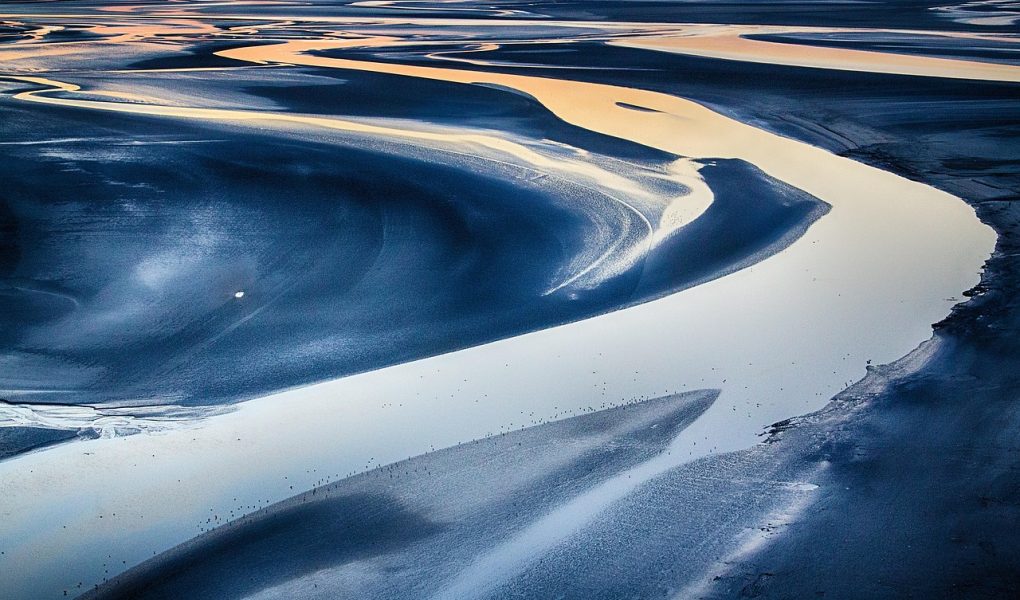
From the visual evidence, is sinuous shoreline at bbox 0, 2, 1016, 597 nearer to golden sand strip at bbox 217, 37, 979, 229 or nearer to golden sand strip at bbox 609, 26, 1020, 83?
golden sand strip at bbox 217, 37, 979, 229

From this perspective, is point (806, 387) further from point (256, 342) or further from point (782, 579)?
point (256, 342)

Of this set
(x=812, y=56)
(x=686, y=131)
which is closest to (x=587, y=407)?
(x=686, y=131)

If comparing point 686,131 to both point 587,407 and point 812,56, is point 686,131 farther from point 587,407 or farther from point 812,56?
point 812,56

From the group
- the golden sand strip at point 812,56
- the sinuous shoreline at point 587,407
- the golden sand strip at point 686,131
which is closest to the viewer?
the sinuous shoreline at point 587,407

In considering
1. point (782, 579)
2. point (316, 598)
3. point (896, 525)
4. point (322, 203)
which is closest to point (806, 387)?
point (896, 525)

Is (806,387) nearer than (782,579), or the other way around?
(782,579)

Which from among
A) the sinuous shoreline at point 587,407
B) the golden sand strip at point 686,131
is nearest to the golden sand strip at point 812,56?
the golden sand strip at point 686,131

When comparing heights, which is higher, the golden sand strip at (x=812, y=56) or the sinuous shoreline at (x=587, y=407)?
the golden sand strip at (x=812, y=56)

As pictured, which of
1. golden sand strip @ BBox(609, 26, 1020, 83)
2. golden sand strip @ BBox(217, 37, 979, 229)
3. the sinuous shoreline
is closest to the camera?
the sinuous shoreline

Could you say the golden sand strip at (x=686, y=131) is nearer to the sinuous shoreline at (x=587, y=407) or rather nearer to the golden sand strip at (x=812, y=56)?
the sinuous shoreline at (x=587, y=407)

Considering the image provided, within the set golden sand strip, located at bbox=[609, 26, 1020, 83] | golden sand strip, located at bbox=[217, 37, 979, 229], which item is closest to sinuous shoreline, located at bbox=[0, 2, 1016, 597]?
golden sand strip, located at bbox=[217, 37, 979, 229]

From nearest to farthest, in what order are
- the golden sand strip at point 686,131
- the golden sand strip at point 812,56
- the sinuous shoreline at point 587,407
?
the sinuous shoreline at point 587,407, the golden sand strip at point 686,131, the golden sand strip at point 812,56
